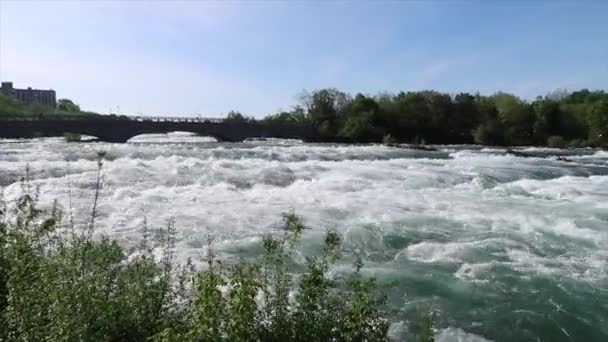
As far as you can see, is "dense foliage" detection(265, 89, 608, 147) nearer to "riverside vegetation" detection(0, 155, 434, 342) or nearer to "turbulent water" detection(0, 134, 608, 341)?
"turbulent water" detection(0, 134, 608, 341)

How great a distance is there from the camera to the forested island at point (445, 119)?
77312mm

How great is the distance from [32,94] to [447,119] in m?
153

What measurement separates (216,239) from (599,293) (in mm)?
8470

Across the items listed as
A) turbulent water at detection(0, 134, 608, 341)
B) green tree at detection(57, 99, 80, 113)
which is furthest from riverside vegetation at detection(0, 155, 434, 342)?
green tree at detection(57, 99, 80, 113)

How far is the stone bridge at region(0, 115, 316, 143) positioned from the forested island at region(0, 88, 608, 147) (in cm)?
316

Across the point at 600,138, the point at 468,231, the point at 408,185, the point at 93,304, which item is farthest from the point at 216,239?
the point at 600,138

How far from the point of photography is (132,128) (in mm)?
64438

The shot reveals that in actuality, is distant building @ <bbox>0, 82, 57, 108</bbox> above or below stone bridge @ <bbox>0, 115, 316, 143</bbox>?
above

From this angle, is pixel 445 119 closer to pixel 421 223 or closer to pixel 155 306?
pixel 421 223

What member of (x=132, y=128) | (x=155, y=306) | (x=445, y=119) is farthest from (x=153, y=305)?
(x=445, y=119)

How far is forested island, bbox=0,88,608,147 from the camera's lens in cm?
7731

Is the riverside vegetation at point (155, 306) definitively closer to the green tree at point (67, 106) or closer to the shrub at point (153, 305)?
the shrub at point (153, 305)

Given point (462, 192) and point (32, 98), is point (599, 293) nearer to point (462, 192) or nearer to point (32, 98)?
point (462, 192)

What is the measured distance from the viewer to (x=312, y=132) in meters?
79.6
